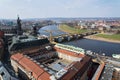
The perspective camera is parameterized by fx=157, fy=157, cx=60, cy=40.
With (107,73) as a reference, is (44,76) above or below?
above

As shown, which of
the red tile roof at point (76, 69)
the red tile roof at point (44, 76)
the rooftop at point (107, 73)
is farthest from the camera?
the rooftop at point (107, 73)

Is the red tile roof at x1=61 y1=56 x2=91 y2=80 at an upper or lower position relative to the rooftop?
upper

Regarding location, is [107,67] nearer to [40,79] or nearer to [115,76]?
[115,76]

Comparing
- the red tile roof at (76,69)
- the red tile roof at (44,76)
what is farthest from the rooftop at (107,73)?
the red tile roof at (44,76)

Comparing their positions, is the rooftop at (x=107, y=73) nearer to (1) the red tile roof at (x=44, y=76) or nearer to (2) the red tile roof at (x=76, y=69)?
(2) the red tile roof at (x=76, y=69)

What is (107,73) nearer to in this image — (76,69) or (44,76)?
(76,69)

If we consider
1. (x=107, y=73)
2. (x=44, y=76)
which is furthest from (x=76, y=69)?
(x=107, y=73)

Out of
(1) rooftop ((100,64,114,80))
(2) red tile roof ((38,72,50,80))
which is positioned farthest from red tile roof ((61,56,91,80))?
(1) rooftop ((100,64,114,80))

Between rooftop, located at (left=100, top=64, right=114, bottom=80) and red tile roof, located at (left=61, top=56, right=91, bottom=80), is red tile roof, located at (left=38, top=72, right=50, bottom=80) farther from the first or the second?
rooftop, located at (left=100, top=64, right=114, bottom=80)

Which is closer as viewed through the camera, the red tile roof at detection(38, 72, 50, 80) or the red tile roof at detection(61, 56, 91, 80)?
the red tile roof at detection(38, 72, 50, 80)

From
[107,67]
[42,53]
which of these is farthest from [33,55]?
[107,67]

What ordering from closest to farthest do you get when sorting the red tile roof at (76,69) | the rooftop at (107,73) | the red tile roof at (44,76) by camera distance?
the red tile roof at (44,76), the red tile roof at (76,69), the rooftop at (107,73)
